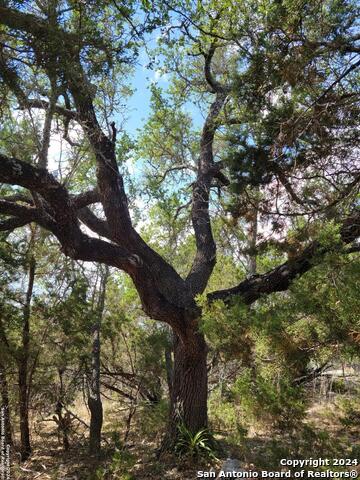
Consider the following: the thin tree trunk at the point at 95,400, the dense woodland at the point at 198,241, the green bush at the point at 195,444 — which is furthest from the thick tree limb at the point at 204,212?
the thin tree trunk at the point at 95,400

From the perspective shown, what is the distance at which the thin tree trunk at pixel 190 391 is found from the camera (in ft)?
18.1

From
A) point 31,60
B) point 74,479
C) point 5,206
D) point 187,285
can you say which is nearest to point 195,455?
point 74,479

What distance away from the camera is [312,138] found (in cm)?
415

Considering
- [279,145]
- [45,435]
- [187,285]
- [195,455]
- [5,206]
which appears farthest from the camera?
[45,435]

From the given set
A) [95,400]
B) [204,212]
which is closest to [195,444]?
[95,400]

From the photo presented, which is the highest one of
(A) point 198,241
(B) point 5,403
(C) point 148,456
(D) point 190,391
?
(A) point 198,241

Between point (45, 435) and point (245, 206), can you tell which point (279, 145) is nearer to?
point (245, 206)

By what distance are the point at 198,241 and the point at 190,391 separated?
2.38 meters

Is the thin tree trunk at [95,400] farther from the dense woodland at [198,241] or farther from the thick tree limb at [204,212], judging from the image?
the thick tree limb at [204,212]

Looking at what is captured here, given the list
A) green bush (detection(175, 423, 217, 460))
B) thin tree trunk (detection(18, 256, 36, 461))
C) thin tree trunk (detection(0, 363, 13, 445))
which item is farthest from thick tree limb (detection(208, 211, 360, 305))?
thin tree trunk (detection(0, 363, 13, 445))

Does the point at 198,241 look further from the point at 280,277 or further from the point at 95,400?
the point at 95,400

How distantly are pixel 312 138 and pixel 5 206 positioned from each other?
11.9 feet

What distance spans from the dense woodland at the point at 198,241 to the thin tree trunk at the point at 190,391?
0.03 meters

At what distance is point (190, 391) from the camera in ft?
18.4
